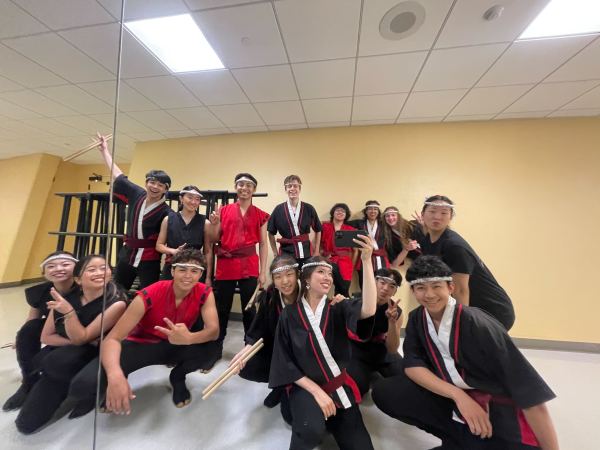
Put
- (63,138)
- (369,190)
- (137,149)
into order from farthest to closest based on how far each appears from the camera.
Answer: (369,190), (137,149), (63,138)

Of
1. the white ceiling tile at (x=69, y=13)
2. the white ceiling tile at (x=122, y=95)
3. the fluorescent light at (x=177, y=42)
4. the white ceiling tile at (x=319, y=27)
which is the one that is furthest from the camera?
the fluorescent light at (x=177, y=42)

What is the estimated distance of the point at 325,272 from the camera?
1170 mm

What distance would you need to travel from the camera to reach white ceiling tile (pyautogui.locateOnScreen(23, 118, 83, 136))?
1.00 m

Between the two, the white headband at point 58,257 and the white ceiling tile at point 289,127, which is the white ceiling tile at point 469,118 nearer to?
the white ceiling tile at point 289,127

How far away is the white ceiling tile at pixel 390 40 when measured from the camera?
4.44ft

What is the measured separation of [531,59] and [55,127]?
324cm

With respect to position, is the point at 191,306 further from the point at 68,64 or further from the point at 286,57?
the point at 286,57

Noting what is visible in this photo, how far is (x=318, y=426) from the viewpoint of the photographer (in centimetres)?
97

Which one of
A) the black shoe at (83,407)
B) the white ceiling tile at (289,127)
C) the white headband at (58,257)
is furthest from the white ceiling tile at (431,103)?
the black shoe at (83,407)

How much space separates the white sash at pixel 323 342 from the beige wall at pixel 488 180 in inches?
60.4

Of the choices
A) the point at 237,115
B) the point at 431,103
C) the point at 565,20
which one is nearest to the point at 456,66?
the point at 431,103

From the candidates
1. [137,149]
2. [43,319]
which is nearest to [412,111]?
[137,149]

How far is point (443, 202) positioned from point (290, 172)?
63.8 inches

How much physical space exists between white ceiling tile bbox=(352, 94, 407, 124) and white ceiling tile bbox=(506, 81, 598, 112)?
1.21m
